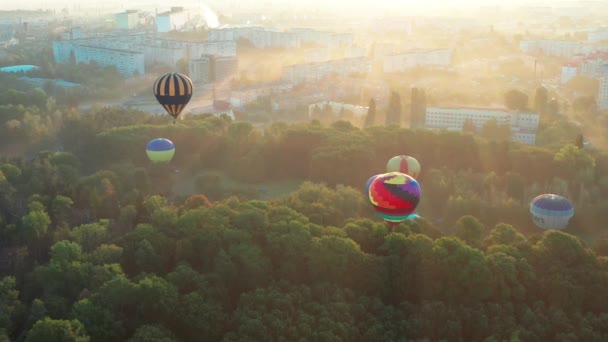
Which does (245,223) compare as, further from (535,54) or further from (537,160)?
(535,54)

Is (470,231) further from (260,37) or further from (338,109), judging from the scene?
(260,37)

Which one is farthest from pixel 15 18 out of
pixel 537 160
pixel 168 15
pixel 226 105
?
pixel 537 160

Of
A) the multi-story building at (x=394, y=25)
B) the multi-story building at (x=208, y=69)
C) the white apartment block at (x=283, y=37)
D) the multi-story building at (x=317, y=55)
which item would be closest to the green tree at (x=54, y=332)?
the multi-story building at (x=208, y=69)

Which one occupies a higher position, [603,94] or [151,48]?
[151,48]

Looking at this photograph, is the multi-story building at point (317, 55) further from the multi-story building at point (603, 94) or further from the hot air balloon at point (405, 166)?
the hot air balloon at point (405, 166)

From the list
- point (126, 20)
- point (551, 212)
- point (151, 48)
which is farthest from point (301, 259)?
point (126, 20)
